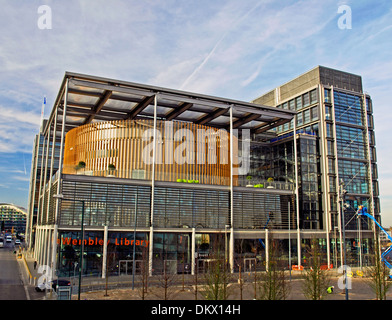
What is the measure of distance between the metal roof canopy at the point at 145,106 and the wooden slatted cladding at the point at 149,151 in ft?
10.0

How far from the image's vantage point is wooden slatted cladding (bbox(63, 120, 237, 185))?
1735 inches

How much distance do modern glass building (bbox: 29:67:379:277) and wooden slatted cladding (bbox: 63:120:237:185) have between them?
5.2 inches

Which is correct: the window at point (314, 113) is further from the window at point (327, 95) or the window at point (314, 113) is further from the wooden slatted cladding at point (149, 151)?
the wooden slatted cladding at point (149, 151)

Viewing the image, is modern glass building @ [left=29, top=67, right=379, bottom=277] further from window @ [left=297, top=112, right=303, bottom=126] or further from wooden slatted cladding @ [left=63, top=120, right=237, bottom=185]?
window @ [left=297, top=112, right=303, bottom=126]

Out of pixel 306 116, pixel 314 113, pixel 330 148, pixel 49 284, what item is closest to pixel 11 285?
pixel 49 284

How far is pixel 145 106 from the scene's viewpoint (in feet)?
153

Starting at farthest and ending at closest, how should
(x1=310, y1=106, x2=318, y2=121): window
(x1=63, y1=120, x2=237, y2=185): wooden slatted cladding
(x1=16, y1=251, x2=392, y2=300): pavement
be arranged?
(x1=310, y1=106, x2=318, y2=121): window → (x1=63, y1=120, x2=237, y2=185): wooden slatted cladding → (x1=16, y1=251, x2=392, y2=300): pavement

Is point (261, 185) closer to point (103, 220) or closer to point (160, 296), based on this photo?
point (103, 220)

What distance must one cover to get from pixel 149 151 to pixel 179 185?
574 cm

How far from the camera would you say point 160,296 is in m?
27.5

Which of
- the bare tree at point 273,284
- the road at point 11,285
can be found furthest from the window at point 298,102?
the road at point 11,285

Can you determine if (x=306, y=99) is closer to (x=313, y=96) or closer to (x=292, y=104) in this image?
(x=313, y=96)

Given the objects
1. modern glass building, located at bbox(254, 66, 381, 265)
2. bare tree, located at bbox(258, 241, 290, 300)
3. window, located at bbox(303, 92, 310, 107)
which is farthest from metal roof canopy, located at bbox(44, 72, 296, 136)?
bare tree, located at bbox(258, 241, 290, 300)
